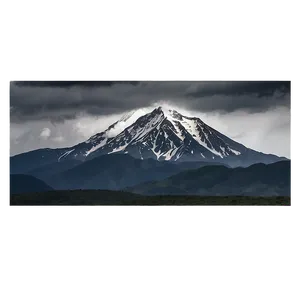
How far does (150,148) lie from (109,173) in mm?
5170

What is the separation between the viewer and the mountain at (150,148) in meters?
9.96

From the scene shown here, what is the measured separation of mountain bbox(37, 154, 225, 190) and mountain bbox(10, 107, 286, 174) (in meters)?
0.25

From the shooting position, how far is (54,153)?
32.5ft

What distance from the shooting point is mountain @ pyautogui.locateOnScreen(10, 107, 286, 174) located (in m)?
9.96

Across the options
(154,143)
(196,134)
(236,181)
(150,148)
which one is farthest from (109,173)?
(196,134)

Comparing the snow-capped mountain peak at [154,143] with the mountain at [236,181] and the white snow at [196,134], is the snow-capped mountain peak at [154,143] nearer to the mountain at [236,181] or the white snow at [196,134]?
the white snow at [196,134]

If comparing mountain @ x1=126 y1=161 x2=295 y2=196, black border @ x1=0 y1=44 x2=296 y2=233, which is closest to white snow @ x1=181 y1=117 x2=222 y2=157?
mountain @ x1=126 y1=161 x2=295 y2=196

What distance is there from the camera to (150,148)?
55.3 feet

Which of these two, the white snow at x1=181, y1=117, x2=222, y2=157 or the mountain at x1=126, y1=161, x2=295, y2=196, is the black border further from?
the white snow at x1=181, y1=117, x2=222, y2=157

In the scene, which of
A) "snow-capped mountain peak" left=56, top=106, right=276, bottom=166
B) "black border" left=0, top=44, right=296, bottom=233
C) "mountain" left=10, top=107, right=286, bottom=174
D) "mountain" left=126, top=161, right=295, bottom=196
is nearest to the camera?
"black border" left=0, top=44, right=296, bottom=233
